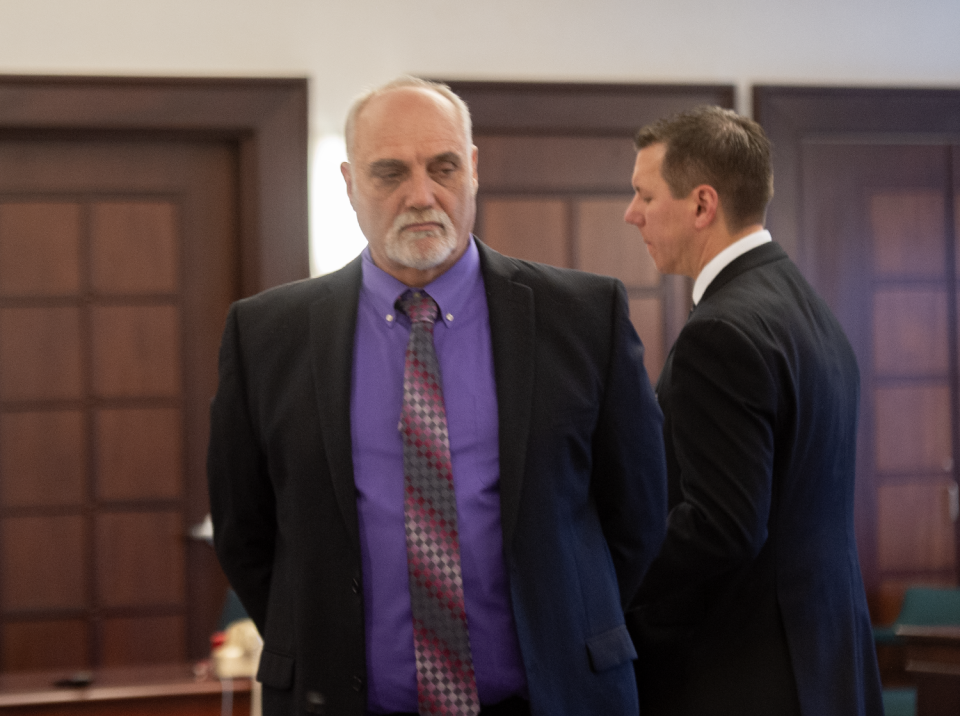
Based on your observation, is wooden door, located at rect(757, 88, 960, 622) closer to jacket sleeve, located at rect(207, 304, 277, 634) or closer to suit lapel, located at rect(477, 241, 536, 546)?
suit lapel, located at rect(477, 241, 536, 546)

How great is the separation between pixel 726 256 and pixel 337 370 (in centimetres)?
82

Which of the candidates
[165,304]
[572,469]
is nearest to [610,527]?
[572,469]

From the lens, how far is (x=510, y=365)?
159cm

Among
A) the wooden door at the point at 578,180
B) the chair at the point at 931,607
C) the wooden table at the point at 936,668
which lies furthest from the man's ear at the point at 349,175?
the chair at the point at 931,607

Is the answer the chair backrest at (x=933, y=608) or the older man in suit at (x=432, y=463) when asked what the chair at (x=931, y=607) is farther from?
the older man in suit at (x=432, y=463)

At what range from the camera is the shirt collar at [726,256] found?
6.51 feet

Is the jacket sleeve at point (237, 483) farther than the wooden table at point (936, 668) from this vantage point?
No

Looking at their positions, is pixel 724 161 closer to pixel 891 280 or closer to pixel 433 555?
pixel 433 555

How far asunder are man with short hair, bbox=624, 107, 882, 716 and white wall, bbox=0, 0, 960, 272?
2.73 metres

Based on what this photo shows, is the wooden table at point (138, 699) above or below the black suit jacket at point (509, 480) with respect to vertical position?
below

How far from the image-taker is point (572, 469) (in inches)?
62.7

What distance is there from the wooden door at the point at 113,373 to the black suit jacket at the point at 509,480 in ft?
8.50

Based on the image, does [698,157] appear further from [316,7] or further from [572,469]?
[316,7]

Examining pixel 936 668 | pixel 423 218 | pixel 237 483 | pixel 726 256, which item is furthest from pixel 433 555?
pixel 936 668
